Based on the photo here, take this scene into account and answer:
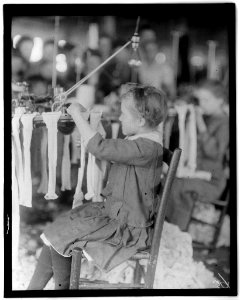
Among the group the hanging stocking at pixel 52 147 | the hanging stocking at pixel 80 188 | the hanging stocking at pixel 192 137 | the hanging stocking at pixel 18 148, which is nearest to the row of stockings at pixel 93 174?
the hanging stocking at pixel 80 188

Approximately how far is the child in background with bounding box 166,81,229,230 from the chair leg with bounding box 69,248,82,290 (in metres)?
0.49

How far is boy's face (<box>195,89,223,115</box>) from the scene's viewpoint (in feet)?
6.84

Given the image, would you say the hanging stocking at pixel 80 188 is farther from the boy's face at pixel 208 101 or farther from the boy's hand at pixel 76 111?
the boy's face at pixel 208 101

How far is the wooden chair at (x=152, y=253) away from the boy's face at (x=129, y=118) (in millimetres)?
152

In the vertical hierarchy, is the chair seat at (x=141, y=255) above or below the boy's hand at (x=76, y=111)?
below

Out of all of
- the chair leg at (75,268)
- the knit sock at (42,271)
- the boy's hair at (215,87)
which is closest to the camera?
the chair leg at (75,268)

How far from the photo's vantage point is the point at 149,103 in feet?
6.31

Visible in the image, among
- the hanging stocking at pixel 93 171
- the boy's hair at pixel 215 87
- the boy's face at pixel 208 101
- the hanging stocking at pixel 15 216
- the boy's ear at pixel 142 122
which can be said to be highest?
the boy's hair at pixel 215 87

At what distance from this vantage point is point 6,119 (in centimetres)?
203

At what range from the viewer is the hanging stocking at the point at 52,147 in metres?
2.03

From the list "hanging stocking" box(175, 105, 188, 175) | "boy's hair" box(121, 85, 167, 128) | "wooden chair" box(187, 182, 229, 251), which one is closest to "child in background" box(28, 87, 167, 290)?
"boy's hair" box(121, 85, 167, 128)

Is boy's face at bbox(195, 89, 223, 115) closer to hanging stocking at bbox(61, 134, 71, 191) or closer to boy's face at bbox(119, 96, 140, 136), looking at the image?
boy's face at bbox(119, 96, 140, 136)

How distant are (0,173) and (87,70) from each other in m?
0.55

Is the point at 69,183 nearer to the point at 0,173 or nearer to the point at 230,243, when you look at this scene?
the point at 0,173
